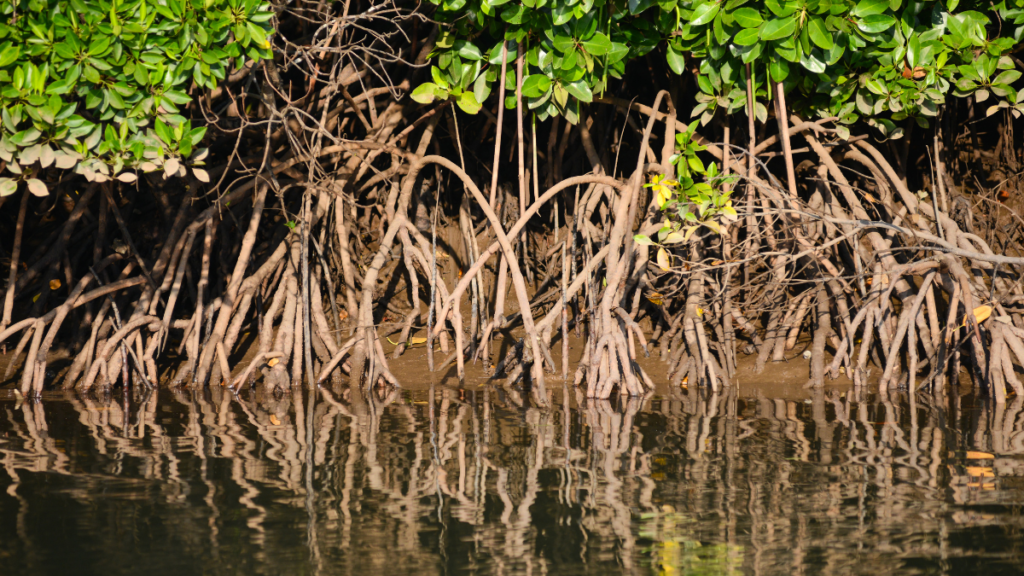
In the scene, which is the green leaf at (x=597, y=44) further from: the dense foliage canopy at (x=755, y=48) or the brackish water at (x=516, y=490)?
the brackish water at (x=516, y=490)

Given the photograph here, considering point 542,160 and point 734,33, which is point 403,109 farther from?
point 734,33

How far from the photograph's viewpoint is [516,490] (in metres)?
2.99

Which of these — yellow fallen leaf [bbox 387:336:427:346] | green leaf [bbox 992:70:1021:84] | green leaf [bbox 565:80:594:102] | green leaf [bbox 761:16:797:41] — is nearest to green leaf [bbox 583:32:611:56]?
green leaf [bbox 565:80:594:102]

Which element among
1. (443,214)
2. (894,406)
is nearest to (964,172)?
(894,406)

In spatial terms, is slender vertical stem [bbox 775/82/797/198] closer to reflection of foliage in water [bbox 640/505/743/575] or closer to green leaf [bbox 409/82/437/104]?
green leaf [bbox 409/82/437/104]

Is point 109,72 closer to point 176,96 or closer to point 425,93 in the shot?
point 176,96

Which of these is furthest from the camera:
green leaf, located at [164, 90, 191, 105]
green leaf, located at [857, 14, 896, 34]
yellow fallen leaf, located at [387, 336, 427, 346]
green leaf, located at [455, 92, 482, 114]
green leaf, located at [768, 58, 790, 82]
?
yellow fallen leaf, located at [387, 336, 427, 346]

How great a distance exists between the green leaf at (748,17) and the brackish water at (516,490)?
6.03 feet

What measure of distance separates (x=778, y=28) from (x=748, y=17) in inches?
6.3

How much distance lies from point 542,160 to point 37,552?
4.61 meters

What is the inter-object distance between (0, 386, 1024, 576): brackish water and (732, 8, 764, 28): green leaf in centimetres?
184

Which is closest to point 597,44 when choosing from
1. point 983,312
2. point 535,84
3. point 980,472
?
point 535,84

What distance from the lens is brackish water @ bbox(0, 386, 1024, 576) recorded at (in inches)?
94.0

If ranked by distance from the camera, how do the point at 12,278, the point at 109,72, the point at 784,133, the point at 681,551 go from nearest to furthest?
the point at 681,551 < the point at 109,72 < the point at 784,133 < the point at 12,278
